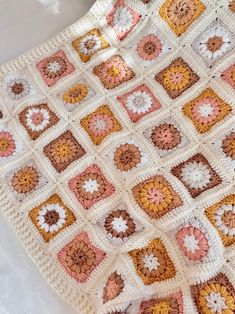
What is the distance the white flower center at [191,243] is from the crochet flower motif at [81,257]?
19cm

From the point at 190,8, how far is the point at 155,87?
212mm

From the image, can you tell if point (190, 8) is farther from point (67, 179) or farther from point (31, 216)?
point (31, 216)

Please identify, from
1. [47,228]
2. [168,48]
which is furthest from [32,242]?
[168,48]

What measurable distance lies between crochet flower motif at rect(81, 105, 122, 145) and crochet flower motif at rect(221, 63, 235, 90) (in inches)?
10.8

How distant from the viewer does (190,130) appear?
3.76 feet

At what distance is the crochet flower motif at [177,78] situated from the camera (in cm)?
120

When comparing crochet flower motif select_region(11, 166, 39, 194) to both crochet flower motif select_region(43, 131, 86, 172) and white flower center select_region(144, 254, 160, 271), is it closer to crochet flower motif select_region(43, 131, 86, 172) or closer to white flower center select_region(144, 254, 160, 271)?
crochet flower motif select_region(43, 131, 86, 172)

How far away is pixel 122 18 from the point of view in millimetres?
1342

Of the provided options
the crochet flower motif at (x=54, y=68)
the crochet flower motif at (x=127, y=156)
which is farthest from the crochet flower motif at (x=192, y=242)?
the crochet flower motif at (x=54, y=68)

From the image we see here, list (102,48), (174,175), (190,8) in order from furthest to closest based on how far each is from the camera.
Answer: (102,48) → (190,8) → (174,175)

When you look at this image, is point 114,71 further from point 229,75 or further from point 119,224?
point 119,224

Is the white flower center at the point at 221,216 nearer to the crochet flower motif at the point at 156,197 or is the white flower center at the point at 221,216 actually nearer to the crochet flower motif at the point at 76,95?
the crochet flower motif at the point at 156,197

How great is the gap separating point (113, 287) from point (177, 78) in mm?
522

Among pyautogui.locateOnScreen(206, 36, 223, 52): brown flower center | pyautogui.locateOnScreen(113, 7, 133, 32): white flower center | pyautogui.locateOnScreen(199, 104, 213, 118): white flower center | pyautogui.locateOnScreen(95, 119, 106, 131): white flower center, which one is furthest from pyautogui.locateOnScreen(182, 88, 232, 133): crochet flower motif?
pyautogui.locateOnScreen(113, 7, 133, 32): white flower center
